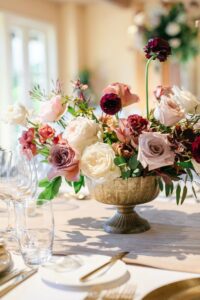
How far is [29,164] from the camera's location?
3.75ft

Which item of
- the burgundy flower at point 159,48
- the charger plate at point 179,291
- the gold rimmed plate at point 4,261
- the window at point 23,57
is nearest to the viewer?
the charger plate at point 179,291

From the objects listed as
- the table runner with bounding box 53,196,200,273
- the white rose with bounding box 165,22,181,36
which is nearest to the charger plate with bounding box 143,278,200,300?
the table runner with bounding box 53,196,200,273

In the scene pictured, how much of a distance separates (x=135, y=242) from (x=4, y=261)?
353 millimetres

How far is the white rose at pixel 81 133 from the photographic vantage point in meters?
1.05

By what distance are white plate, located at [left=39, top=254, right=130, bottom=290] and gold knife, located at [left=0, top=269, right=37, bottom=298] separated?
25mm

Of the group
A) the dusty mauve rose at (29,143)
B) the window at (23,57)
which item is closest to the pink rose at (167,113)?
the dusty mauve rose at (29,143)

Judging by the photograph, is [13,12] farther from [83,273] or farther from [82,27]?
[83,273]

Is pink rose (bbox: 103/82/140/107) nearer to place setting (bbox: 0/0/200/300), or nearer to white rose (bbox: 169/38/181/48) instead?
place setting (bbox: 0/0/200/300)

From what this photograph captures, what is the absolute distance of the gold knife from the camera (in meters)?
0.76

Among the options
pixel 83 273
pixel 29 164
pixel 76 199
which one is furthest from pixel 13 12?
pixel 83 273

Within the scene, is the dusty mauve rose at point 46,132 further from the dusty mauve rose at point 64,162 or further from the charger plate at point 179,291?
the charger plate at point 179,291

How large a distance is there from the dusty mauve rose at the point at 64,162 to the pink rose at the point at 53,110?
0.10 meters

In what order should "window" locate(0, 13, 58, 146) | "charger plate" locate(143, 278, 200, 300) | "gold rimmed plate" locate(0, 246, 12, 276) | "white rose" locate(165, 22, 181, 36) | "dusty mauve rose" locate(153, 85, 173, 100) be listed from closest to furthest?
"charger plate" locate(143, 278, 200, 300) → "gold rimmed plate" locate(0, 246, 12, 276) → "dusty mauve rose" locate(153, 85, 173, 100) → "white rose" locate(165, 22, 181, 36) → "window" locate(0, 13, 58, 146)

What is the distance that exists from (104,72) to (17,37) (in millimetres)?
1253
